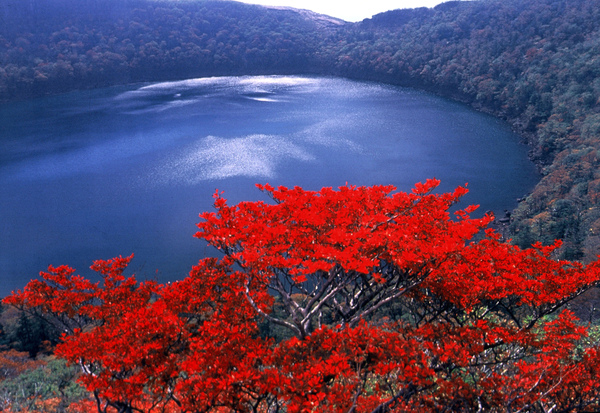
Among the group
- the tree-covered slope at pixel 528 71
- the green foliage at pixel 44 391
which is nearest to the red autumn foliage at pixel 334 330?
the green foliage at pixel 44 391

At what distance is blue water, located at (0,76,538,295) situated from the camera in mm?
24953

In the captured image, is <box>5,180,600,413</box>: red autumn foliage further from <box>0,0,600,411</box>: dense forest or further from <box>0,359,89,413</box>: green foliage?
<box>0,0,600,411</box>: dense forest

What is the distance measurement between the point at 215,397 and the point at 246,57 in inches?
3712

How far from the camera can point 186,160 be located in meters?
37.2

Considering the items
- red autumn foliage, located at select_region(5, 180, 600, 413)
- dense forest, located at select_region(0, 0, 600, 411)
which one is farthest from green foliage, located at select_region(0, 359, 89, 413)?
red autumn foliage, located at select_region(5, 180, 600, 413)

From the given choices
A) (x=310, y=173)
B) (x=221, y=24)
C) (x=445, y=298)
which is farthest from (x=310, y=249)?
(x=221, y=24)

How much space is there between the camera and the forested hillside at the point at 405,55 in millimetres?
32312

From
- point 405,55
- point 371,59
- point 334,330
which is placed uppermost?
point 405,55

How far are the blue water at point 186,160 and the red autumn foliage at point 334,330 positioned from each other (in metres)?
15.7

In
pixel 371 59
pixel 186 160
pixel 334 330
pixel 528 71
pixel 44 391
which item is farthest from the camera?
pixel 371 59

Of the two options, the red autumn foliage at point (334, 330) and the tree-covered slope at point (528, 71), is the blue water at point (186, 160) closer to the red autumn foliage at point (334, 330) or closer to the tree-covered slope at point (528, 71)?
the tree-covered slope at point (528, 71)

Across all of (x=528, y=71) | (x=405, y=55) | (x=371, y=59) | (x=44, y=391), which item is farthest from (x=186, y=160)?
(x=371, y=59)

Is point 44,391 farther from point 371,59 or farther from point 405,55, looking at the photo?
point 371,59

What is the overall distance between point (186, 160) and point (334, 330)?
34.0m
